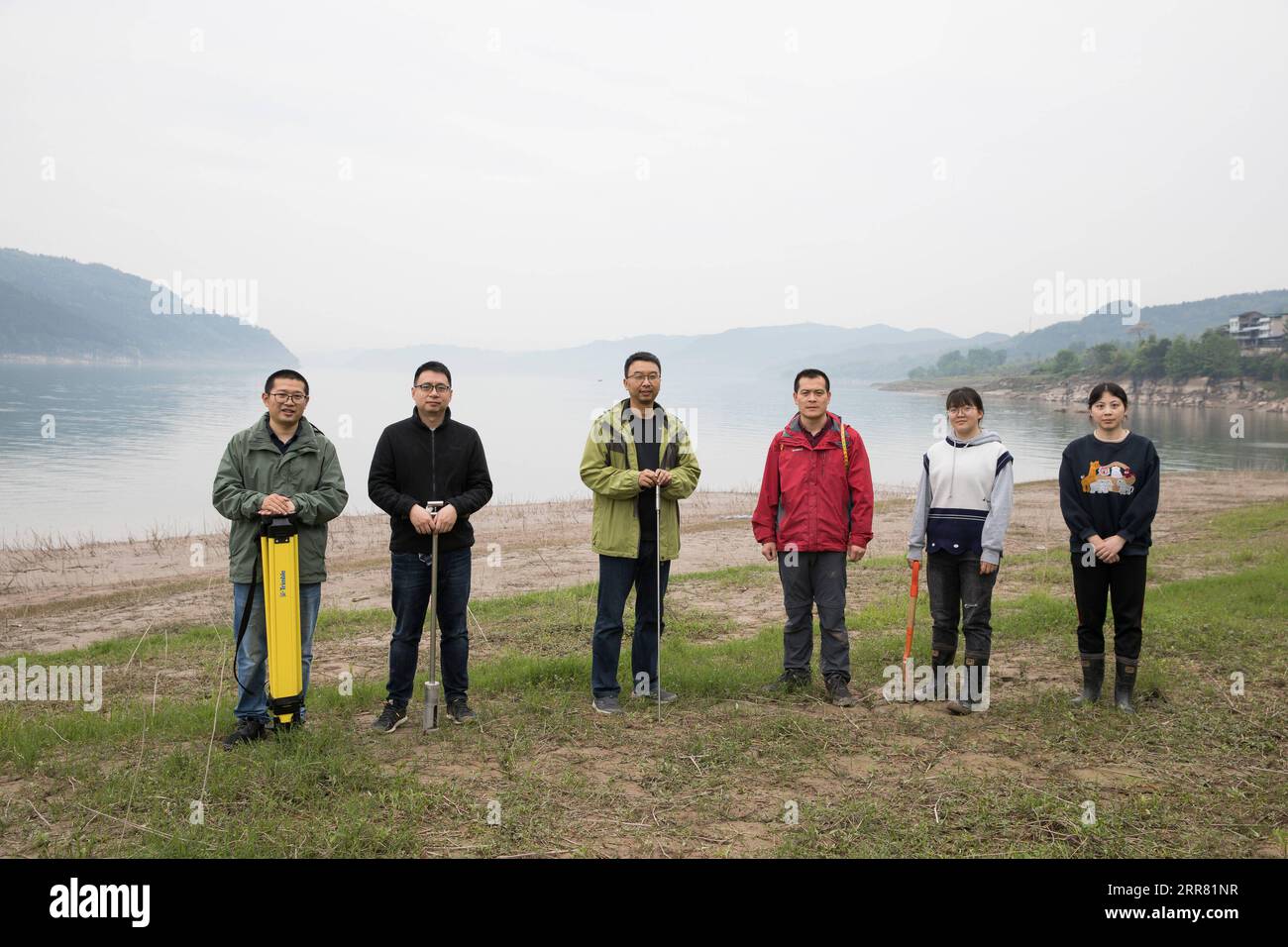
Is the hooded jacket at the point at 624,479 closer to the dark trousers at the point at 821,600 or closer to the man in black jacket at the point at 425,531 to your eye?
the man in black jacket at the point at 425,531

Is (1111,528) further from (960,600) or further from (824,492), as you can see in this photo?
(824,492)

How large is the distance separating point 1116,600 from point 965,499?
49.7 inches

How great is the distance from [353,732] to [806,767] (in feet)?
9.71

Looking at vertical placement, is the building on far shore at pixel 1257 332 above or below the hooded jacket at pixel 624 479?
above

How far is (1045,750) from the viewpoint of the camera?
5.17 metres

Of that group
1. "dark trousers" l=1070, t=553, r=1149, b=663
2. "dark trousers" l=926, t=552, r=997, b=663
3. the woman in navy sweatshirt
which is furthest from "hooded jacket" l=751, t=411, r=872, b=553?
"dark trousers" l=1070, t=553, r=1149, b=663

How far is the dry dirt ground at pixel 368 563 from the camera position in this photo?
36.5ft

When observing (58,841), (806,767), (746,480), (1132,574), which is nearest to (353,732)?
(58,841)

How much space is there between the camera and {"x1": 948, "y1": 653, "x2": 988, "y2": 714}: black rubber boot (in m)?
6.03

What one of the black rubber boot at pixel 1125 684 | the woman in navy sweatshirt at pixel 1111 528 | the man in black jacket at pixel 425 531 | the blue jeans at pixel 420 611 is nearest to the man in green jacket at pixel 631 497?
the man in black jacket at pixel 425 531

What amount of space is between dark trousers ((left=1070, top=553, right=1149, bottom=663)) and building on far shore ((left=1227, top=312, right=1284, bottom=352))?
4718 inches

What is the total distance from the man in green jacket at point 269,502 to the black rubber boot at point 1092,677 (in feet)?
17.4

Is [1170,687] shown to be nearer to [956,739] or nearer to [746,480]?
[956,739]

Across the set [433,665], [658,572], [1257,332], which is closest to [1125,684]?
[658,572]
